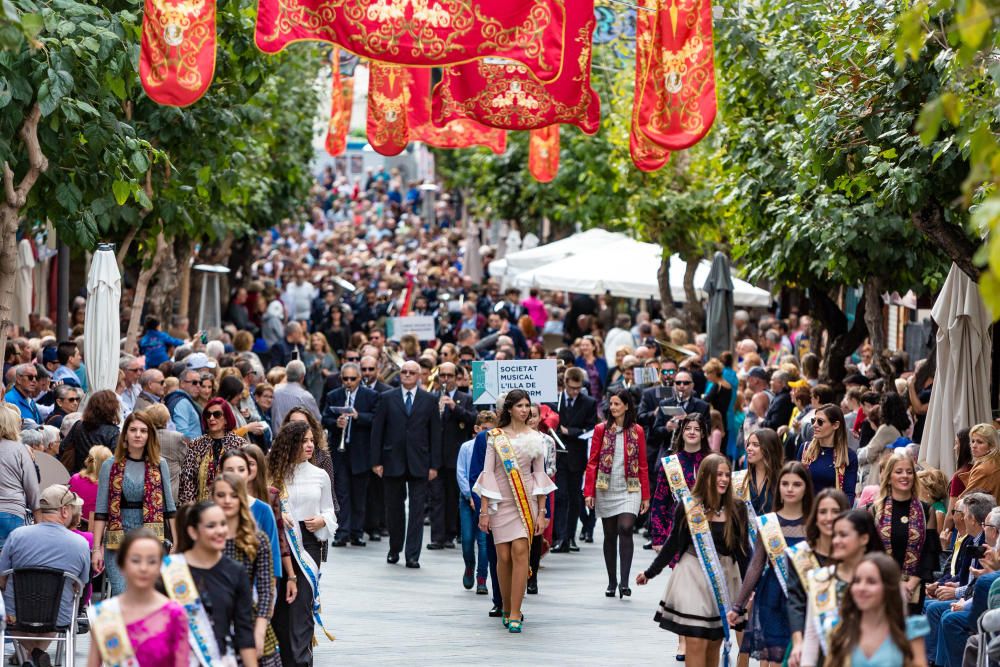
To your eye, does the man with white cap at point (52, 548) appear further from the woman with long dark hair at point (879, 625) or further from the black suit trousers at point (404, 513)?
the black suit trousers at point (404, 513)

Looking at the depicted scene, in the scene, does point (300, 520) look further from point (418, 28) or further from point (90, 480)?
point (418, 28)

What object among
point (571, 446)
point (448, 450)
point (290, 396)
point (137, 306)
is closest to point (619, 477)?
point (571, 446)

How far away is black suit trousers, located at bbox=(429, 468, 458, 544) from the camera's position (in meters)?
18.5

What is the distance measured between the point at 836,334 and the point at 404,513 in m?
6.79

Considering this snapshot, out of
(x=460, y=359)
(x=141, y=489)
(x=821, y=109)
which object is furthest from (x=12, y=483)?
(x=460, y=359)

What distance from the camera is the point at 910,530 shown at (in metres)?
10.8

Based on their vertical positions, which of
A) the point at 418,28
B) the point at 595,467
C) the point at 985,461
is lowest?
the point at 595,467

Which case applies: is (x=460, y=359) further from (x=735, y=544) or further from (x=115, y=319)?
(x=735, y=544)

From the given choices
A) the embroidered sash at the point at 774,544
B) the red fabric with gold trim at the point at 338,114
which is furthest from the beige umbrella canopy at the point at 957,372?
the red fabric with gold trim at the point at 338,114

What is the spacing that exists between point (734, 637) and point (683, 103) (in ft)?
14.8

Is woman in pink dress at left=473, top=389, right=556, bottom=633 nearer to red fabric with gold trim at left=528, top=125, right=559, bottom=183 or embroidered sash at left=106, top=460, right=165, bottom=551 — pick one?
embroidered sash at left=106, top=460, right=165, bottom=551

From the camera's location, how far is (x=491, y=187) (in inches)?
1810

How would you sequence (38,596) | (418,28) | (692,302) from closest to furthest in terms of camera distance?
(38,596) < (418,28) < (692,302)

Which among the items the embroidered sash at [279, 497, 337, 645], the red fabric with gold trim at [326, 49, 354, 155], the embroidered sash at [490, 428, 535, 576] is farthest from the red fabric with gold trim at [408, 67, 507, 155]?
the embroidered sash at [279, 497, 337, 645]
